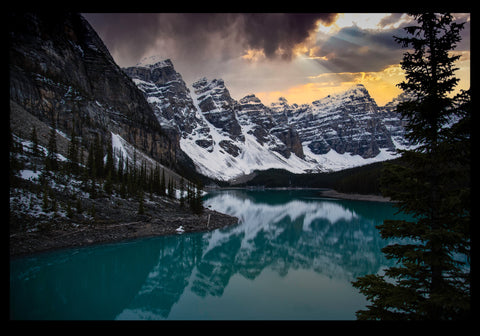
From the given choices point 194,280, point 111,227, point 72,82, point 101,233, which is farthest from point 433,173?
point 72,82

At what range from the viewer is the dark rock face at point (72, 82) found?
5599cm

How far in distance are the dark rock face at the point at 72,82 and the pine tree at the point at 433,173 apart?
144 ft

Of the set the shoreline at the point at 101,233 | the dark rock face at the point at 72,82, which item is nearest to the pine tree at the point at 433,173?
the shoreline at the point at 101,233

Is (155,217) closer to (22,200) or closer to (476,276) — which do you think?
(22,200)

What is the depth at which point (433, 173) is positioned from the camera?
528 centimetres

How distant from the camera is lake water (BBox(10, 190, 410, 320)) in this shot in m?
13.0

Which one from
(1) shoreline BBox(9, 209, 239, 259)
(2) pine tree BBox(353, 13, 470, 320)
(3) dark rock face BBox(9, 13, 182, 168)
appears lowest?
(1) shoreline BBox(9, 209, 239, 259)

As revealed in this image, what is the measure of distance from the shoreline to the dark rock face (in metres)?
28.7

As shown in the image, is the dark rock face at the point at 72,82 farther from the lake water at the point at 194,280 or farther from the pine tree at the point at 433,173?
the pine tree at the point at 433,173

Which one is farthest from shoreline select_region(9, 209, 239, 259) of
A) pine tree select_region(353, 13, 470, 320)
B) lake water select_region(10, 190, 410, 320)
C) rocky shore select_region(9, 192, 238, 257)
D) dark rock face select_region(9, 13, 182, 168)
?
dark rock face select_region(9, 13, 182, 168)

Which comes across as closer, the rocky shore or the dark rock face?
the rocky shore

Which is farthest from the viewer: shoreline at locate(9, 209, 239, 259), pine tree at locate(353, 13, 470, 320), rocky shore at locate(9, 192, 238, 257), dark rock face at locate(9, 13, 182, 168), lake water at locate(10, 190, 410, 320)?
dark rock face at locate(9, 13, 182, 168)

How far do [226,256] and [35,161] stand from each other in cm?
2682

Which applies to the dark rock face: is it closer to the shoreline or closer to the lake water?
the shoreline
